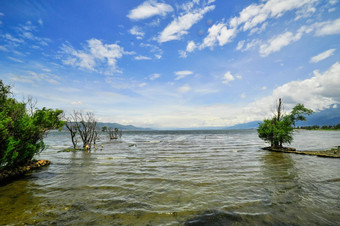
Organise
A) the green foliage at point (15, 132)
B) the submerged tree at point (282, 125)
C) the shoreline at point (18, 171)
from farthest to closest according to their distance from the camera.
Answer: the submerged tree at point (282, 125) < the shoreline at point (18, 171) < the green foliage at point (15, 132)

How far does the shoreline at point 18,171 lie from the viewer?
1074 centimetres

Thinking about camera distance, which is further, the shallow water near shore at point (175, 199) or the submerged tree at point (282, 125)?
the submerged tree at point (282, 125)

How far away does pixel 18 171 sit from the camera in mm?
12156

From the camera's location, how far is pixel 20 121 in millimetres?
11508

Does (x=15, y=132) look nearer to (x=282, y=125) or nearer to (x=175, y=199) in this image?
(x=175, y=199)

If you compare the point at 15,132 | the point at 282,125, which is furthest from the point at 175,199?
the point at 282,125

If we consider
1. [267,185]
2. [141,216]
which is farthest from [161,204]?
[267,185]

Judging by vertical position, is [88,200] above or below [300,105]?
below

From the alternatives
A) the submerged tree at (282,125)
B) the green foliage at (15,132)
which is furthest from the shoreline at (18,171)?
the submerged tree at (282,125)

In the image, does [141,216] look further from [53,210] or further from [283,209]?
[283,209]

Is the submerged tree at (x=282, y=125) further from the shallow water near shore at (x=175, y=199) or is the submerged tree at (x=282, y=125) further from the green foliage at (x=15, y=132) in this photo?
the green foliage at (x=15, y=132)

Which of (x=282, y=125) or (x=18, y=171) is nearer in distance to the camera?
(x=18, y=171)

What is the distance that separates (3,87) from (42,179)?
25.9ft

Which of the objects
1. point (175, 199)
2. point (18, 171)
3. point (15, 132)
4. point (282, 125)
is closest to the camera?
point (175, 199)
